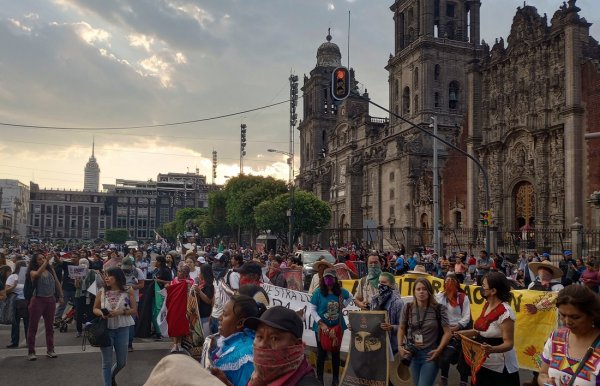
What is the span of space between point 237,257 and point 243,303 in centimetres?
662

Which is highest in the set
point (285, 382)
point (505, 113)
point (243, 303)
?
point (505, 113)

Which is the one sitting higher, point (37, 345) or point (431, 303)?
point (431, 303)

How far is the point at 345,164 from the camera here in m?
61.5

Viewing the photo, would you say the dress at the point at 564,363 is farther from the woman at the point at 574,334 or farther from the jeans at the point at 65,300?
the jeans at the point at 65,300

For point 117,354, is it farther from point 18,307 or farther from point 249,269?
point 18,307

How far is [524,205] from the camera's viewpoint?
1344 inches

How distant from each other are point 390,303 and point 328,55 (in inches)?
2830

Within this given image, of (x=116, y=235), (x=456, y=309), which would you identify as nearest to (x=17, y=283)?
(x=456, y=309)

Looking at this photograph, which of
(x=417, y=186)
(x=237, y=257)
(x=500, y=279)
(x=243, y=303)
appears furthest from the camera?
(x=417, y=186)

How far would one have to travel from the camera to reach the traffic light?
656 inches

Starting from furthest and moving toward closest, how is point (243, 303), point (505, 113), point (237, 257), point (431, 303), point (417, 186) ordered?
point (417, 186), point (505, 113), point (237, 257), point (431, 303), point (243, 303)

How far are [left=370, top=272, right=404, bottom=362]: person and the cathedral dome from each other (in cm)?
7055

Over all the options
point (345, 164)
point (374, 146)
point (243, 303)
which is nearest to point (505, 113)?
point (374, 146)

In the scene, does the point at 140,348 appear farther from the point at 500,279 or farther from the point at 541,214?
the point at 541,214
